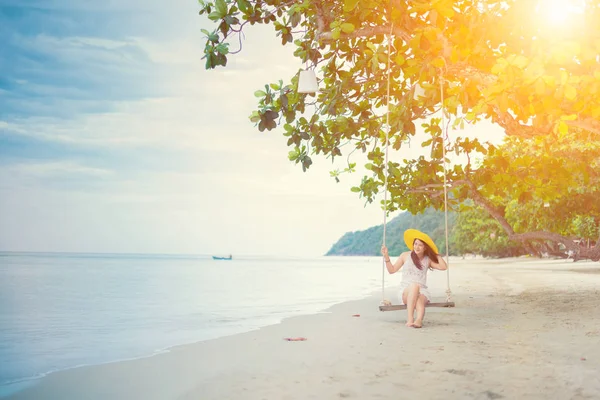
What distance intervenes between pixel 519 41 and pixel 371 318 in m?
3.81

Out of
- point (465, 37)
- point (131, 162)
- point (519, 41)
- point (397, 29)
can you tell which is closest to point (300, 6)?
point (397, 29)

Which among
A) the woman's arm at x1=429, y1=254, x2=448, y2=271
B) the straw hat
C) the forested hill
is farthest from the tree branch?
the forested hill

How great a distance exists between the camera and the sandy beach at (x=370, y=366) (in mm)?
3646

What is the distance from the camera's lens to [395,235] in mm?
116375

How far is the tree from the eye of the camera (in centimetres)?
480

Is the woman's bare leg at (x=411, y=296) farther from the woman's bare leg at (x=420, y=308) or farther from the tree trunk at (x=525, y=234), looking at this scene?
the tree trunk at (x=525, y=234)

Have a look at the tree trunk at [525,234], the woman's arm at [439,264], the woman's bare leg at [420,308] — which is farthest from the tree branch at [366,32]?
the tree trunk at [525,234]

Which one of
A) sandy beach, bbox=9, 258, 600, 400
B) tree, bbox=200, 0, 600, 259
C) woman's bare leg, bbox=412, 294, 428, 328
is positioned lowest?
sandy beach, bbox=9, 258, 600, 400

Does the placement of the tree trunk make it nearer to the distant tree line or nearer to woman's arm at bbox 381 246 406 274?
the distant tree line

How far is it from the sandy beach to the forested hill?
185ft

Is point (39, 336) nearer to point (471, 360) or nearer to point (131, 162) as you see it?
point (471, 360)

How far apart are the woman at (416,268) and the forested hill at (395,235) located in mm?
56011

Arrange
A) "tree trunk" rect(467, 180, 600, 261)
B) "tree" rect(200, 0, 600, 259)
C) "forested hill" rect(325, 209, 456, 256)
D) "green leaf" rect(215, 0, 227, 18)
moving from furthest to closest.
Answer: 1. "forested hill" rect(325, 209, 456, 256)
2. "tree trunk" rect(467, 180, 600, 261)
3. "green leaf" rect(215, 0, 227, 18)
4. "tree" rect(200, 0, 600, 259)

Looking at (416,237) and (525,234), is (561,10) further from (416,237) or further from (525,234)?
(525,234)
